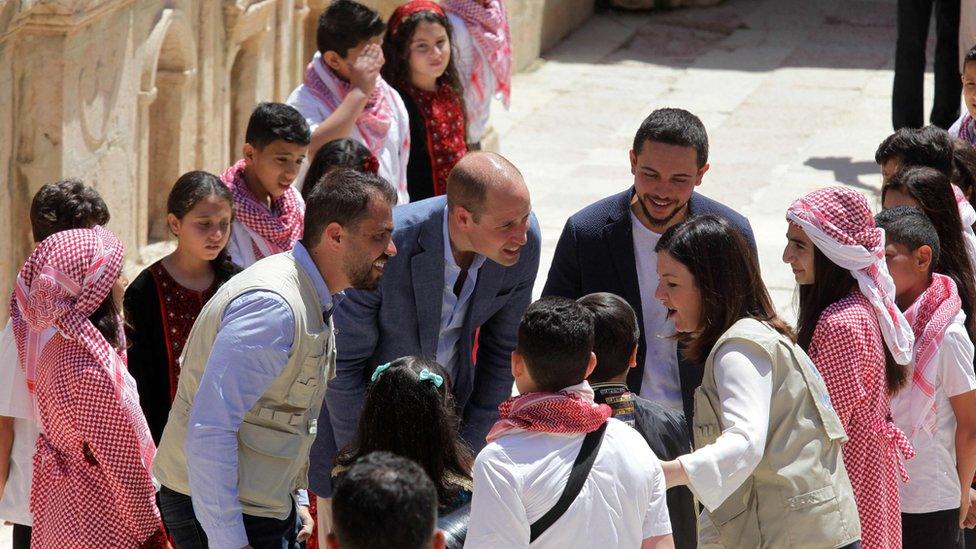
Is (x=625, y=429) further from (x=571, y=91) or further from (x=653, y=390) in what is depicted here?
(x=571, y=91)

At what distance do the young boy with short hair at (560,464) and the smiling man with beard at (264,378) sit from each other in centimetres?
56

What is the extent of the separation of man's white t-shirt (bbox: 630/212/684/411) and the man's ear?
83cm

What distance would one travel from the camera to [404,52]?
7.45m

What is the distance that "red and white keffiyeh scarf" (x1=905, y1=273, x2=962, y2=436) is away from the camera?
4770 mm

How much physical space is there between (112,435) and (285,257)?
0.88m

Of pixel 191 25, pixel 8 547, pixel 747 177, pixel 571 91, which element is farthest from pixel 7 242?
pixel 571 91

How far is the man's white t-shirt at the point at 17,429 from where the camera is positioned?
457 cm

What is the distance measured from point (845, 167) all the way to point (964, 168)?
5313mm

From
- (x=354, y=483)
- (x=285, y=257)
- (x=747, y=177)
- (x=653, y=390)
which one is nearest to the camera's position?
(x=354, y=483)

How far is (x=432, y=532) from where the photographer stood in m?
2.88

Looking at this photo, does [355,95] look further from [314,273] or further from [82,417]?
[314,273]

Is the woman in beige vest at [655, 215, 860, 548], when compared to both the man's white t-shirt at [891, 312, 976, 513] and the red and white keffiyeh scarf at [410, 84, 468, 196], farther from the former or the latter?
the red and white keffiyeh scarf at [410, 84, 468, 196]

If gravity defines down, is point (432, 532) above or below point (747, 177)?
above

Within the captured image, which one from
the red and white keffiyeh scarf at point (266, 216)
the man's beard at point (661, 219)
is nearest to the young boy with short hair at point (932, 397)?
the man's beard at point (661, 219)
